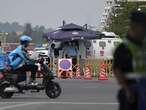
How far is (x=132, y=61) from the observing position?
585cm

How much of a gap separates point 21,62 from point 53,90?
127cm

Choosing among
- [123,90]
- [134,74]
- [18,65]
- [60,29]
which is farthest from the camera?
[60,29]

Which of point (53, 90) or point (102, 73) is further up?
point (102, 73)

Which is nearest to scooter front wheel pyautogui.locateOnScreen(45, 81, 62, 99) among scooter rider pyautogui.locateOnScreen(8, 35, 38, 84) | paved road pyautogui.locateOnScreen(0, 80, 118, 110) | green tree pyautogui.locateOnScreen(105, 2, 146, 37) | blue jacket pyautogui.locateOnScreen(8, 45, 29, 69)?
paved road pyautogui.locateOnScreen(0, 80, 118, 110)

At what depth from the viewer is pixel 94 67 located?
119 ft

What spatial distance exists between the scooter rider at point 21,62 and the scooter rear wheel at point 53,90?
641 mm

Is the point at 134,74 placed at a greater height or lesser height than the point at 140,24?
lesser

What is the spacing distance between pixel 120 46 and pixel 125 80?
35 centimetres

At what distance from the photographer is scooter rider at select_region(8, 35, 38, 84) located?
19.0m

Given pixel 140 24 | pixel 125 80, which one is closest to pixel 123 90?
pixel 125 80

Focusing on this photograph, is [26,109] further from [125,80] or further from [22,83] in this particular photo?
[125,80]

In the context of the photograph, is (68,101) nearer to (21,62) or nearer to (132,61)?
(21,62)

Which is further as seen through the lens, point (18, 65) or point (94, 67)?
point (94, 67)

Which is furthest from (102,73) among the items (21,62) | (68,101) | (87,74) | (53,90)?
(68,101)
